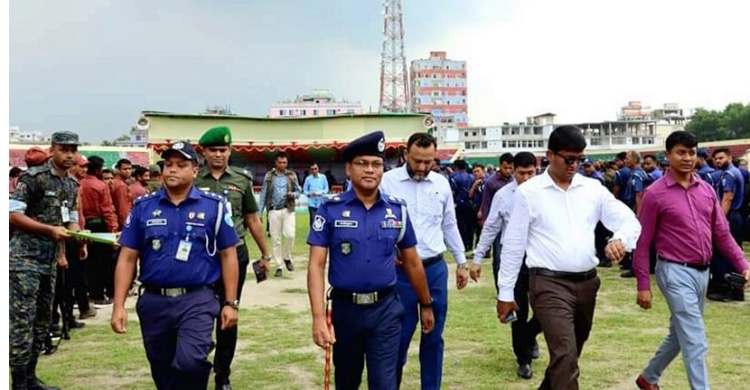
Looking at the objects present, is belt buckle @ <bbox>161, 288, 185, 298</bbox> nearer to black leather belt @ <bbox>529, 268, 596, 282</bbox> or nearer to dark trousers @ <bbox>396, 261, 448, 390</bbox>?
dark trousers @ <bbox>396, 261, 448, 390</bbox>

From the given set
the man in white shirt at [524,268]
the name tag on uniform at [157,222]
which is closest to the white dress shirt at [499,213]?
the man in white shirt at [524,268]

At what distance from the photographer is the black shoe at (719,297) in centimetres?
820

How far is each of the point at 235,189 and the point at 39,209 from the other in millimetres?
1528

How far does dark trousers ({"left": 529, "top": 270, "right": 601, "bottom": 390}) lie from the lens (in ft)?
12.3

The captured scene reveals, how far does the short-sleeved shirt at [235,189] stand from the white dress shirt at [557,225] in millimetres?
2291

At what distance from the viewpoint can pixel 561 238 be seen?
12.9ft

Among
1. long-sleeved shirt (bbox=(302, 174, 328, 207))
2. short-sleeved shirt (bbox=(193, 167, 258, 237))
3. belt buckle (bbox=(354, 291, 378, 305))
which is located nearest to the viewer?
belt buckle (bbox=(354, 291, 378, 305))

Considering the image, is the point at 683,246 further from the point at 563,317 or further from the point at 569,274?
the point at 563,317

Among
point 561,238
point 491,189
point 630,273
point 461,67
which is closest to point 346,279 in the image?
point 561,238

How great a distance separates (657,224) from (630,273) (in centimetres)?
620

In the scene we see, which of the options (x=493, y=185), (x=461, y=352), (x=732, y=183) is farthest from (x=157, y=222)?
(x=732, y=183)

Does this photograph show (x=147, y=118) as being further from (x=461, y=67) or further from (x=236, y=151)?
(x=461, y=67)

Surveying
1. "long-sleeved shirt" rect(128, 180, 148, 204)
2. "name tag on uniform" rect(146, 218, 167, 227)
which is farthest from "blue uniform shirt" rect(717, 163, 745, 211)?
"long-sleeved shirt" rect(128, 180, 148, 204)

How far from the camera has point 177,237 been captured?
12.2 feet
